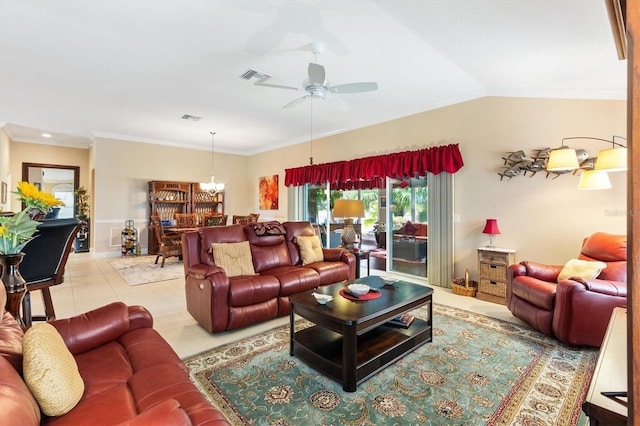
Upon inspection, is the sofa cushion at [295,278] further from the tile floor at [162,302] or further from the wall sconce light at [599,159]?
the wall sconce light at [599,159]

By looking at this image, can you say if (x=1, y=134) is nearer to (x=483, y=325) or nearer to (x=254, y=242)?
(x=254, y=242)

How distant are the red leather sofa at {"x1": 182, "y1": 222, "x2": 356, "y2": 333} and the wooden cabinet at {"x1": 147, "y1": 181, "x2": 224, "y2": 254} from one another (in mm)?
4786

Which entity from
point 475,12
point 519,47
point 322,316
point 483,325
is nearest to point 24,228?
point 322,316

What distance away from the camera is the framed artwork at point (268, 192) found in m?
8.37

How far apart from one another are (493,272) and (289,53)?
Result: 12.4 feet

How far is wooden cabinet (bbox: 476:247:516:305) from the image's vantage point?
4.03 metres

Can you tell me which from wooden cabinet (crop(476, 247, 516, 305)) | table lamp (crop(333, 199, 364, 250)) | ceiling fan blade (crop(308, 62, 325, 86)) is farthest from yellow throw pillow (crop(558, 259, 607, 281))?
ceiling fan blade (crop(308, 62, 325, 86))

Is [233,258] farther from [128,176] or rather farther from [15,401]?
[128,176]

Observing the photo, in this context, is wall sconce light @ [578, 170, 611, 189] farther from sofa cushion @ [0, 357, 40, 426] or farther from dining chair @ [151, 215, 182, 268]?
dining chair @ [151, 215, 182, 268]

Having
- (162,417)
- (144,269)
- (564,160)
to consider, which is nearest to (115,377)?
(162,417)

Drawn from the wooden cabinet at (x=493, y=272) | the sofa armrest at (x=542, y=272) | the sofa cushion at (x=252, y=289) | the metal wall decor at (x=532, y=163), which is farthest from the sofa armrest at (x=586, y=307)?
the sofa cushion at (x=252, y=289)

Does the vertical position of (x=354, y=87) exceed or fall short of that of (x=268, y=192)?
it exceeds it

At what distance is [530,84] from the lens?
13.2 feet

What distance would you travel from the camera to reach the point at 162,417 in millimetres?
925
